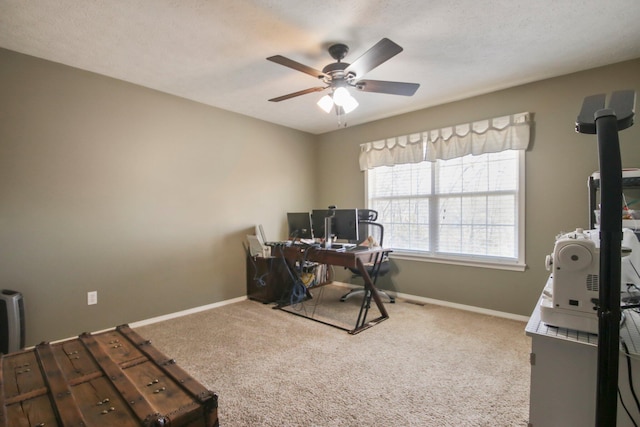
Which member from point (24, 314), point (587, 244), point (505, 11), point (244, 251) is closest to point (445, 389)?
point (587, 244)

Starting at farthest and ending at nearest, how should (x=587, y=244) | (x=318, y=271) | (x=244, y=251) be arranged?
(x=318, y=271) < (x=244, y=251) < (x=587, y=244)

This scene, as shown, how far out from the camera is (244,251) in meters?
4.02

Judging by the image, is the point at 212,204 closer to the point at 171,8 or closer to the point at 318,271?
the point at 318,271

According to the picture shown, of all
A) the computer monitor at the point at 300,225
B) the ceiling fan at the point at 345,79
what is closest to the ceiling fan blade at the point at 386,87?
the ceiling fan at the point at 345,79

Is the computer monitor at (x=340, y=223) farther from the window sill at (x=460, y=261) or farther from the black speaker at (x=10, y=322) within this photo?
the black speaker at (x=10, y=322)

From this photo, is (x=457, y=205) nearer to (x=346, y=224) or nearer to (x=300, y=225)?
(x=346, y=224)

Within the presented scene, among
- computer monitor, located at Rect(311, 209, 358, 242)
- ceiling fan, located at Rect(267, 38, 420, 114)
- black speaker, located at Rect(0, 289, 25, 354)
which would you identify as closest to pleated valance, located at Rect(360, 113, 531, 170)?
computer monitor, located at Rect(311, 209, 358, 242)

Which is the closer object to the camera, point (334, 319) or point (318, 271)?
point (334, 319)

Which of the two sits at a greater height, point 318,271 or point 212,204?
point 212,204

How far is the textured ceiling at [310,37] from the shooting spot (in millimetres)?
1910

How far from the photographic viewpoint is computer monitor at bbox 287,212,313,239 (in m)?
3.62

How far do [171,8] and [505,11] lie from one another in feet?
6.93

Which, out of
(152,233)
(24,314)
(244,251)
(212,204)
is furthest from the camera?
(244,251)

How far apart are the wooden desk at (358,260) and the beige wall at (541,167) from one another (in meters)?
0.98
